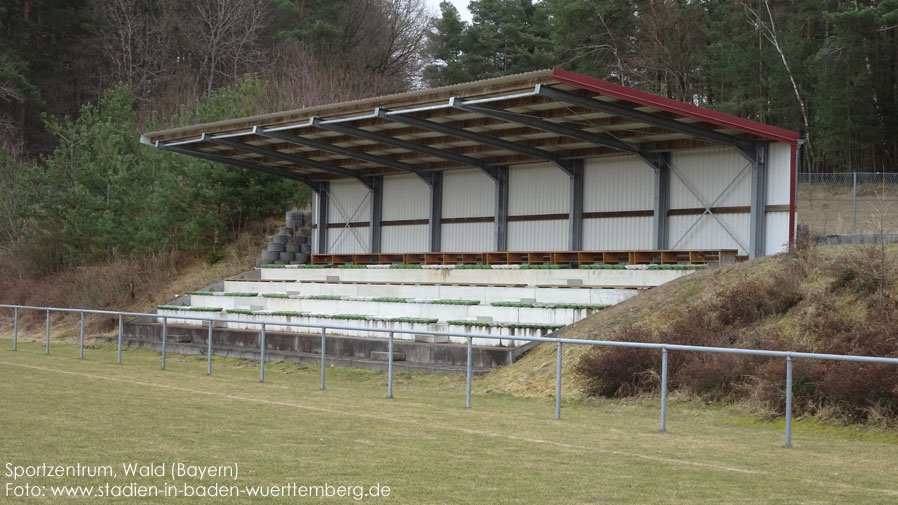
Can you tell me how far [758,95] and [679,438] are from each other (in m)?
36.6

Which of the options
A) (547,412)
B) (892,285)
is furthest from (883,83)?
(547,412)

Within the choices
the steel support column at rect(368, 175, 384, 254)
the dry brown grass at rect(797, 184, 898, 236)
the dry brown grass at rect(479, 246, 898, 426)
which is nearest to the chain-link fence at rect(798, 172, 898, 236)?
the dry brown grass at rect(797, 184, 898, 236)

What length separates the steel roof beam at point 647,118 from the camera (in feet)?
70.6

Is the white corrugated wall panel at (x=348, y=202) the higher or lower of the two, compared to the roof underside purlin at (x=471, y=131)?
lower

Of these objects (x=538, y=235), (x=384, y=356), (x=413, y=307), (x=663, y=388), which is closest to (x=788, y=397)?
(x=663, y=388)

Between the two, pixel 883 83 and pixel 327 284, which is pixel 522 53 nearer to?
pixel 883 83

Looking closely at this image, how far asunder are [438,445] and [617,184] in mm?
18346

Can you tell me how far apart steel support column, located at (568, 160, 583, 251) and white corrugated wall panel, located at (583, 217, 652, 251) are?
0.47ft

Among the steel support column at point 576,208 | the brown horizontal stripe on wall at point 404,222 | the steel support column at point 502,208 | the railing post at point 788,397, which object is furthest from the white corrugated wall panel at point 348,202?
the railing post at point 788,397

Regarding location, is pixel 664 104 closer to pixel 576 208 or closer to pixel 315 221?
pixel 576 208

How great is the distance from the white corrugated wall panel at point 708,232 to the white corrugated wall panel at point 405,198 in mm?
9947

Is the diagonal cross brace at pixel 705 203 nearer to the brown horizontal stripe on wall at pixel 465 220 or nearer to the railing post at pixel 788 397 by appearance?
the brown horizontal stripe on wall at pixel 465 220

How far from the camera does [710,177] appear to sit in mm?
25734

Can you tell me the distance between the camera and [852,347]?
15000 millimetres
